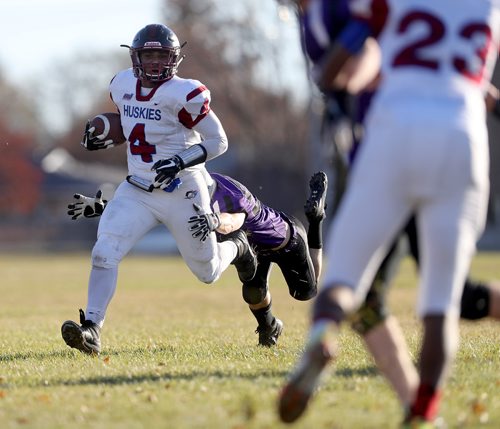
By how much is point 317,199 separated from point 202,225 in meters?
1.11

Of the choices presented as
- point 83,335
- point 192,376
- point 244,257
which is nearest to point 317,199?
point 244,257

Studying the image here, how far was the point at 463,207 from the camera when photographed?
4.34 meters

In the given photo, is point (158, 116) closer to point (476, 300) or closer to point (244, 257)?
point (244, 257)

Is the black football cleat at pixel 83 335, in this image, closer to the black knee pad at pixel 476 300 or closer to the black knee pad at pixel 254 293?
the black knee pad at pixel 254 293

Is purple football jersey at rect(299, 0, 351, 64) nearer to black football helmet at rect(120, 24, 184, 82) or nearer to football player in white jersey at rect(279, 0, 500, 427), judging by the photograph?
football player in white jersey at rect(279, 0, 500, 427)

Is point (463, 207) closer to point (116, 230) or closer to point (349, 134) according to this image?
point (349, 134)

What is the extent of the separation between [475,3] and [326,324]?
133 cm

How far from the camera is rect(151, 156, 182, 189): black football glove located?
25.1 feet

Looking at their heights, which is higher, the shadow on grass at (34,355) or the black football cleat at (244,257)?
the black football cleat at (244,257)

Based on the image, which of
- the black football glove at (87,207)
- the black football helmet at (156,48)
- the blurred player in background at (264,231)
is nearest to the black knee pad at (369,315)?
the blurred player in background at (264,231)

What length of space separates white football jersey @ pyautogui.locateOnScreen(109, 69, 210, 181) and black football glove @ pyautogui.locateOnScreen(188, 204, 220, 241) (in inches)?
13.8

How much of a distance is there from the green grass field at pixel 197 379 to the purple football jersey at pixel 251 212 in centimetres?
77

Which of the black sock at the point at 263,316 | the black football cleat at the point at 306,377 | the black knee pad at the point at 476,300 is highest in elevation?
the black football cleat at the point at 306,377

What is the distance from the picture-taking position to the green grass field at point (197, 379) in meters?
4.95
